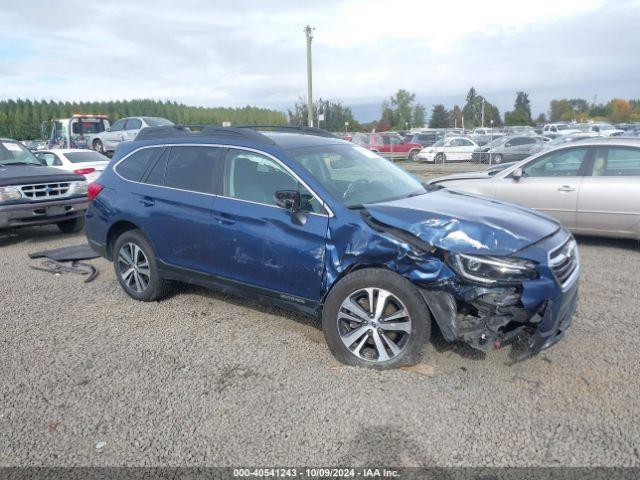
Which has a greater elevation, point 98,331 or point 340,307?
point 340,307

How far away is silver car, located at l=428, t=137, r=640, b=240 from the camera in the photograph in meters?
7.20

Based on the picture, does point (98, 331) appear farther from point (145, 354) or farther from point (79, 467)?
point (79, 467)

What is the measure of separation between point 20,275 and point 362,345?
4908mm

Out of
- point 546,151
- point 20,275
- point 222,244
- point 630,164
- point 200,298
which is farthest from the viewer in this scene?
point 546,151

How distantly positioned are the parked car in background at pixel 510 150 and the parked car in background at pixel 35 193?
1925 centimetres

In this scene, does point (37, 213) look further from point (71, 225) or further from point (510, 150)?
point (510, 150)

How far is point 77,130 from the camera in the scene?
85.1ft

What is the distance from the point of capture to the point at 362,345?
3.87 metres

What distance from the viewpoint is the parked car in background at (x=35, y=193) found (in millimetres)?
8195

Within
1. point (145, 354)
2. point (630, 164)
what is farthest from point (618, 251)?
point (145, 354)

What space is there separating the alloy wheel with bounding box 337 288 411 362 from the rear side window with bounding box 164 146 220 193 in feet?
5.68

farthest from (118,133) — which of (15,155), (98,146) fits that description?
(15,155)

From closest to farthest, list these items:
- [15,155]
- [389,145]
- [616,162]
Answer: [616,162]
[15,155]
[389,145]

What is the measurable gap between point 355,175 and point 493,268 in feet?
5.25
